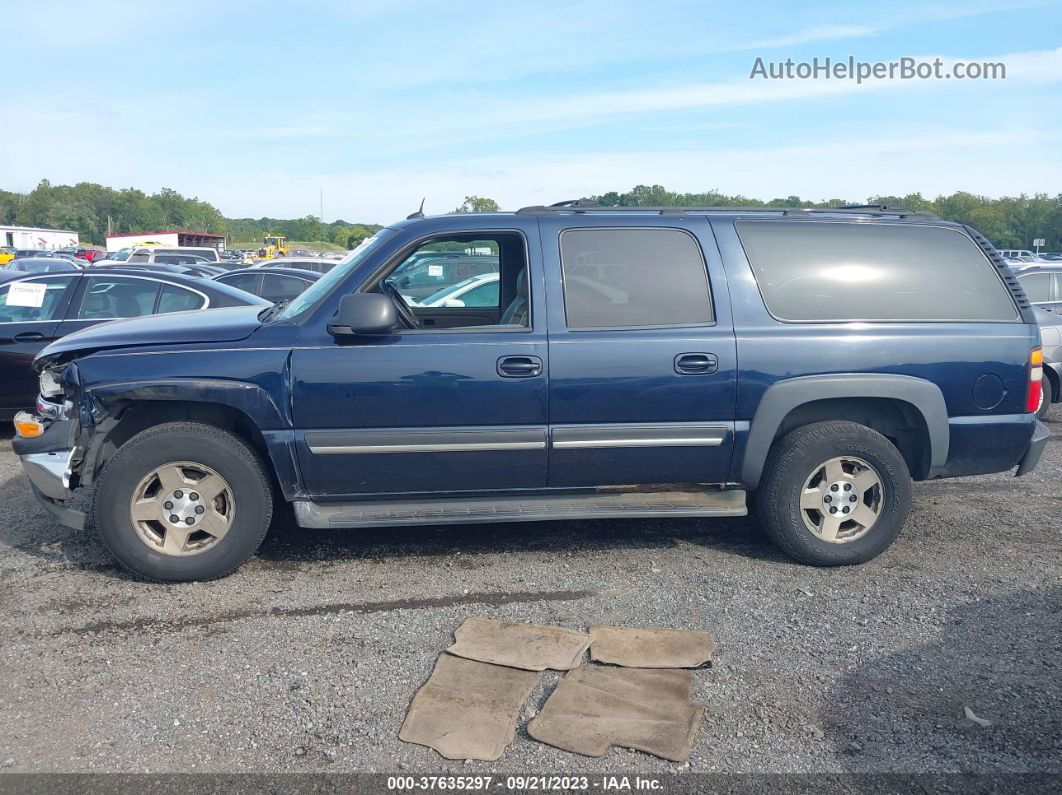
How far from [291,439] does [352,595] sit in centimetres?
86

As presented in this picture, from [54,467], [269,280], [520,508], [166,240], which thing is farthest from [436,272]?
[166,240]

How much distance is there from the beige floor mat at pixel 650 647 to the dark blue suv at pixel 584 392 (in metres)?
0.86

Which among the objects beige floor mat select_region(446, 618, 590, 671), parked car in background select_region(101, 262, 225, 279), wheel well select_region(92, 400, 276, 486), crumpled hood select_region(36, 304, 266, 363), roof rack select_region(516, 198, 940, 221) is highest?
roof rack select_region(516, 198, 940, 221)

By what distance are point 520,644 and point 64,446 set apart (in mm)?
2723

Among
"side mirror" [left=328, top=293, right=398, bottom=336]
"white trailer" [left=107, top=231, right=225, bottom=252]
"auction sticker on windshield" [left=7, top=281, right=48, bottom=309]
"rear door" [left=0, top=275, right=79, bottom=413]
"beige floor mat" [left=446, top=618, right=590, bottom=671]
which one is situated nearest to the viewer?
"beige floor mat" [left=446, top=618, right=590, bottom=671]

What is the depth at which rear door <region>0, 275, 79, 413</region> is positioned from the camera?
7691mm

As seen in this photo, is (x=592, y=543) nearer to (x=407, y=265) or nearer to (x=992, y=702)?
(x=407, y=265)

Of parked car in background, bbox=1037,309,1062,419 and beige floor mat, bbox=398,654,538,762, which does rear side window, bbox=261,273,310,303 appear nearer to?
parked car in background, bbox=1037,309,1062,419

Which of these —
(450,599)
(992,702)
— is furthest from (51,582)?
(992,702)

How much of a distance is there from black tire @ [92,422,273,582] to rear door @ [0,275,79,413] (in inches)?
147

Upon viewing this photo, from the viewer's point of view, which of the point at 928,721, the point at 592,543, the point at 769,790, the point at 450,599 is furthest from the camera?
the point at 592,543

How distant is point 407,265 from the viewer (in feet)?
17.8

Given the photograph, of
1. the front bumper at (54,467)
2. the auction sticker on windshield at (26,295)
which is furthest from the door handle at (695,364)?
the auction sticker on windshield at (26,295)

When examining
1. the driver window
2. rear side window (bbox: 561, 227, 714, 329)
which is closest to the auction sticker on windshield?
the driver window
